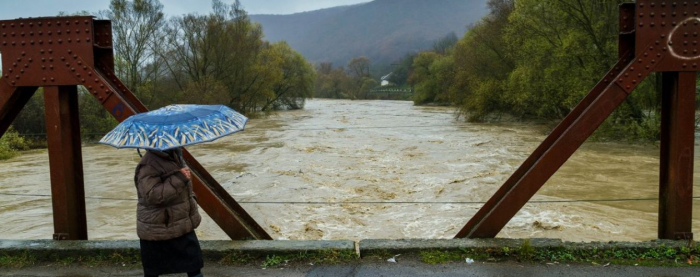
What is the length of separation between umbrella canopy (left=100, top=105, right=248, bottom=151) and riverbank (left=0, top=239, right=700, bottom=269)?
1.46m

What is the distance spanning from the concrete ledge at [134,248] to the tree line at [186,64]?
25.7 metres

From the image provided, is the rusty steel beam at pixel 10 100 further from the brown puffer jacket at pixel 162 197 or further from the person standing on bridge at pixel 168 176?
the brown puffer jacket at pixel 162 197

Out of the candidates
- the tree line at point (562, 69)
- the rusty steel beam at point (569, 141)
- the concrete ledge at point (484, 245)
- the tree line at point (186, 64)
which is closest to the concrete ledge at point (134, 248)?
the concrete ledge at point (484, 245)

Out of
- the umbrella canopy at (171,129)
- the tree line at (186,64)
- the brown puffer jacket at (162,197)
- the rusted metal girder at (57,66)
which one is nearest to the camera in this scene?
the umbrella canopy at (171,129)

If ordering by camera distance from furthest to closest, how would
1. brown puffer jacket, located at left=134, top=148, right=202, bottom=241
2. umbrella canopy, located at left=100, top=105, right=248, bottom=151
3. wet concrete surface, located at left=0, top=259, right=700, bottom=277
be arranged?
wet concrete surface, located at left=0, top=259, right=700, bottom=277
brown puffer jacket, located at left=134, top=148, right=202, bottom=241
umbrella canopy, located at left=100, top=105, right=248, bottom=151

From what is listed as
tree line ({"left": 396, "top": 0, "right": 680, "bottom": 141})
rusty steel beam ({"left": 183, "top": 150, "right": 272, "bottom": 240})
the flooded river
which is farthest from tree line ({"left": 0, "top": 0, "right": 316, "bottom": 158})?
rusty steel beam ({"left": 183, "top": 150, "right": 272, "bottom": 240})

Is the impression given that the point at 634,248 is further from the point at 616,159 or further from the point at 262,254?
the point at 616,159

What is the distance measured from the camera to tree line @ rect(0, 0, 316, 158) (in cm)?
3119

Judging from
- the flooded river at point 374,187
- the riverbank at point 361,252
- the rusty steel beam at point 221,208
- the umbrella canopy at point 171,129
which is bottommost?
the flooded river at point 374,187

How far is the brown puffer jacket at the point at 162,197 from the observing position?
144 inches

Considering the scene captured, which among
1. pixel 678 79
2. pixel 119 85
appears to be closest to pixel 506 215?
pixel 678 79

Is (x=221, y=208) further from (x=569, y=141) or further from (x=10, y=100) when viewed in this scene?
(x=569, y=141)

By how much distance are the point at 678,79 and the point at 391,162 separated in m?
16.0

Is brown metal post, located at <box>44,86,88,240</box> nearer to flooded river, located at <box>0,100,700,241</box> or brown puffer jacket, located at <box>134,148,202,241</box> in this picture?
brown puffer jacket, located at <box>134,148,202,241</box>
